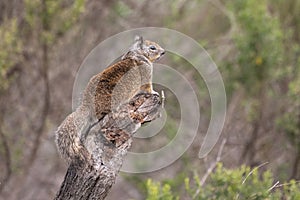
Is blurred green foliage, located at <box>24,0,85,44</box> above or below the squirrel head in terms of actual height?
→ above

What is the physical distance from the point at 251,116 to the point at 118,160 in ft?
16.8

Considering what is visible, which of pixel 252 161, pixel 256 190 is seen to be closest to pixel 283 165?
pixel 252 161

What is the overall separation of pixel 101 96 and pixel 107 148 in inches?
18.7

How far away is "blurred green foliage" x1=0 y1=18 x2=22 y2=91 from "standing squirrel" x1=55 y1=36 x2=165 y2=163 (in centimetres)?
237

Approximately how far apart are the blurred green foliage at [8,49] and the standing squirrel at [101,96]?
7.77 feet

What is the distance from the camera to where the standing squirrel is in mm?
3955

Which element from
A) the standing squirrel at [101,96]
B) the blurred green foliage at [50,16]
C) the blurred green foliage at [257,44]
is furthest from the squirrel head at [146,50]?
the blurred green foliage at [257,44]

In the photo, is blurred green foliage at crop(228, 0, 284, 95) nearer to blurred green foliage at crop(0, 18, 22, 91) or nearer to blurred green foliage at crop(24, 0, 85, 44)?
blurred green foliage at crop(24, 0, 85, 44)

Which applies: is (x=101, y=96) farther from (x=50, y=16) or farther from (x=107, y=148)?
(x=50, y=16)

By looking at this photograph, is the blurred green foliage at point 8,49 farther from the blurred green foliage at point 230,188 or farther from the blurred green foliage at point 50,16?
the blurred green foliage at point 230,188

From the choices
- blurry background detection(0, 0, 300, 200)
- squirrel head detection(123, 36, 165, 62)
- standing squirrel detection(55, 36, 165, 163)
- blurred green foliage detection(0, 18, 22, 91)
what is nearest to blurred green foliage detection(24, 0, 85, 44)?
blurry background detection(0, 0, 300, 200)

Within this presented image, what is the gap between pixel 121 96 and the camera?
432cm

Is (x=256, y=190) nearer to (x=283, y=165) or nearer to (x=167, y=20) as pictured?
(x=283, y=165)

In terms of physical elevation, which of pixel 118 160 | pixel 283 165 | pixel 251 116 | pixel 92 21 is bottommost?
pixel 118 160
